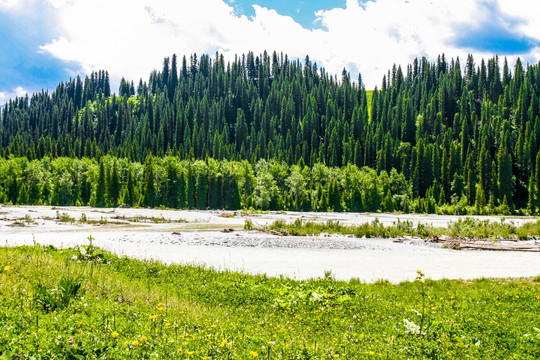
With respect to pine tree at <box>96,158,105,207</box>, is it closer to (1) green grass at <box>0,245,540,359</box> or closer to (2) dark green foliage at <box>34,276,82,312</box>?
(1) green grass at <box>0,245,540,359</box>

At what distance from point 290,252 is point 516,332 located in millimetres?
20601

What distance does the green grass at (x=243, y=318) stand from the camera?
6754 millimetres

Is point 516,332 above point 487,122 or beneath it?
beneath

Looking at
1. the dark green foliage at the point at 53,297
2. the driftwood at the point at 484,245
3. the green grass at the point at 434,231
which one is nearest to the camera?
the dark green foliage at the point at 53,297

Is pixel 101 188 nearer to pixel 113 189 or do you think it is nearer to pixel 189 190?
pixel 113 189

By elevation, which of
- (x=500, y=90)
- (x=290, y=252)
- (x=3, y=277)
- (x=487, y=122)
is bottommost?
(x=290, y=252)

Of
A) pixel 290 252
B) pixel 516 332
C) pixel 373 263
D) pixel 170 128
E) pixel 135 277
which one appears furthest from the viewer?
pixel 170 128

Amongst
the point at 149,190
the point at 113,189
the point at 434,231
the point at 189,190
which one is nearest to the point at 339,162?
the point at 189,190

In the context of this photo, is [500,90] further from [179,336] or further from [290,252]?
[179,336]

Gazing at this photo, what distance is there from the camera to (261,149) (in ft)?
575

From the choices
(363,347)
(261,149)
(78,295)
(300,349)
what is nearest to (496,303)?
(363,347)

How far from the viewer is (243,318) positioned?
33.8 ft

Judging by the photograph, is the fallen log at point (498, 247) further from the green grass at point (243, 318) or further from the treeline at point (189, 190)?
the treeline at point (189, 190)

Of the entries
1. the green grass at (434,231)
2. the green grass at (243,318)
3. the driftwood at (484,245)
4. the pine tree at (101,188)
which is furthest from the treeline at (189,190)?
the green grass at (243,318)
